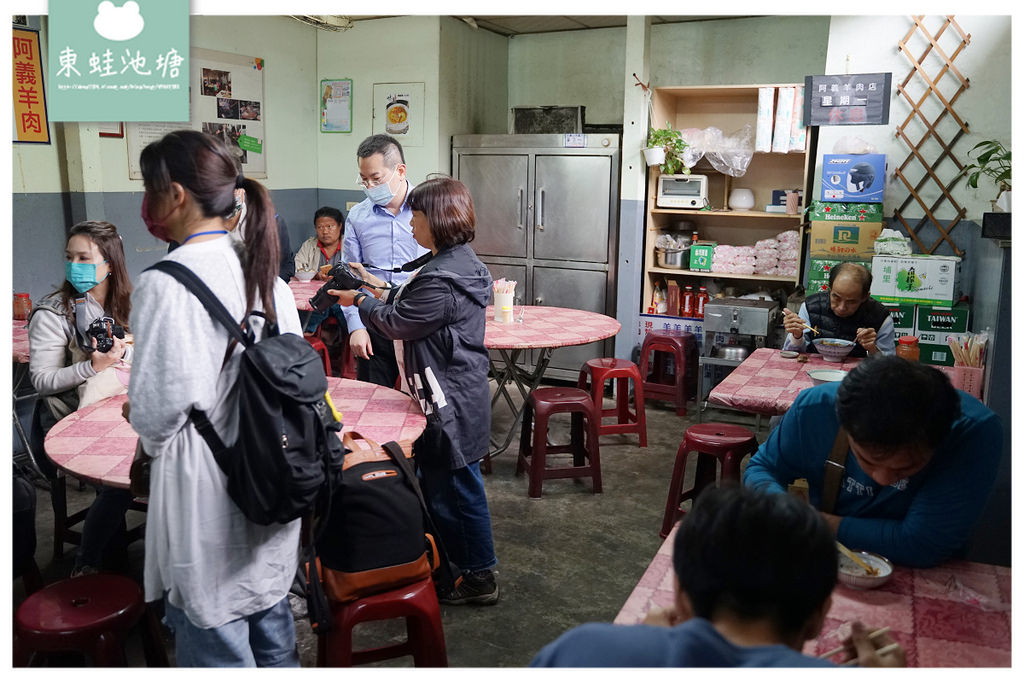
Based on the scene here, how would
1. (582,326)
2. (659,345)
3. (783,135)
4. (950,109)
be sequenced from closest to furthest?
(582,326), (950,109), (783,135), (659,345)

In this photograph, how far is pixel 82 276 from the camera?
2.86 metres

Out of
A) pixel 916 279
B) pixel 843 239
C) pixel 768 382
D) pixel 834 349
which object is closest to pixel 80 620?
pixel 768 382

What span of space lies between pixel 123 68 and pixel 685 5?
119 cm

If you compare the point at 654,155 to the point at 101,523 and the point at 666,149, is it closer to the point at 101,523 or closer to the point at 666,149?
the point at 666,149

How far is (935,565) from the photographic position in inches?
66.1

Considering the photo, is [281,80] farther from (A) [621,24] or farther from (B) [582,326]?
(B) [582,326]

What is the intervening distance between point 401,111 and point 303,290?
163 centimetres

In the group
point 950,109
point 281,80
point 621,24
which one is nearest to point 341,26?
point 281,80

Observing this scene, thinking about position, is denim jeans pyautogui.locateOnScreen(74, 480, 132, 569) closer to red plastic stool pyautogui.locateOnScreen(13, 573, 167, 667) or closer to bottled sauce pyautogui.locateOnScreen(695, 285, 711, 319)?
red plastic stool pyautogui.locateOnScreen(13, 573, 167, 667)

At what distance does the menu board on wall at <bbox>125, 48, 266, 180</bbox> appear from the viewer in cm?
506

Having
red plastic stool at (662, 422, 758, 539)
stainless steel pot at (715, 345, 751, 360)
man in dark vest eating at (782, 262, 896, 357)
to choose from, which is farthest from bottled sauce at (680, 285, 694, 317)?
red plastic stool at (662, 422, 758, 539)

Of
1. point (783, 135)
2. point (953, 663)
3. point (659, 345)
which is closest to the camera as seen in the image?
point (953, 663)

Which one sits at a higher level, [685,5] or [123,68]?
[685,5]

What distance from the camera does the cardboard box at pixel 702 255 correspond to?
5508mm
